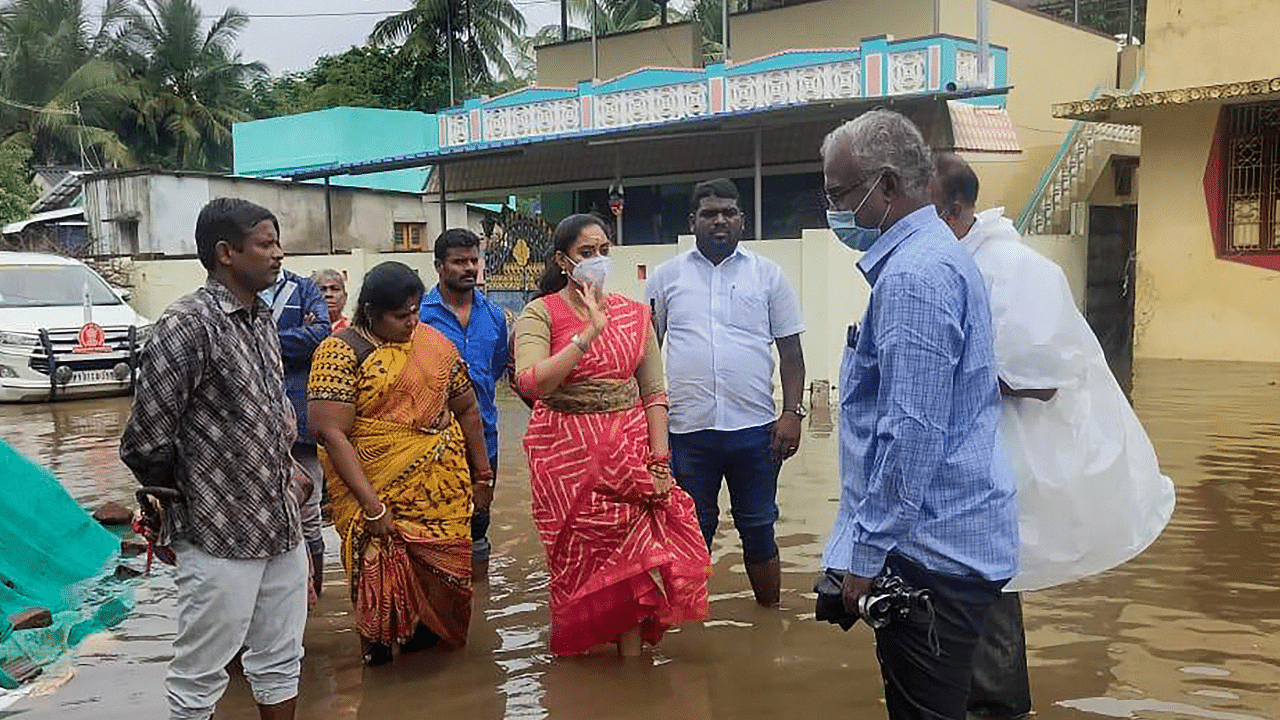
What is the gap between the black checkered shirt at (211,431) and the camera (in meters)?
2.93

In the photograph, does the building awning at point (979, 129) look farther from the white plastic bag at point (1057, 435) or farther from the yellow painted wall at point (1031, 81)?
the white plastic bag at point (1057, 435)

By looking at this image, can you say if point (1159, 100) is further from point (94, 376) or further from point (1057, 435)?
point (94, 376)

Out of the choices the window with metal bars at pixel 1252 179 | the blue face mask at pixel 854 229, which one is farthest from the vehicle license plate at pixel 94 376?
the window with metal bars at pixel 1252 179

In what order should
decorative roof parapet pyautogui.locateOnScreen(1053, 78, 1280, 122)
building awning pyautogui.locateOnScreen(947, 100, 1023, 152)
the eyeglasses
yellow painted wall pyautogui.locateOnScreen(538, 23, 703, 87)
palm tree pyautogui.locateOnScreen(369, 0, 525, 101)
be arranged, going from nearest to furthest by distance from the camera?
the eyeglasses < decorative roof parapet pyautogui.locateOnScreen(1053, 78, 1280, 122) < building awning pyautogui.locateOnScreen(947, 100, 1023, 152) < yellow painted wall pyautogui.locateOnScreen(538, 23, 703, 87) < palm tree pyautogui.locateOnScreen(369, 0, 525, 101)

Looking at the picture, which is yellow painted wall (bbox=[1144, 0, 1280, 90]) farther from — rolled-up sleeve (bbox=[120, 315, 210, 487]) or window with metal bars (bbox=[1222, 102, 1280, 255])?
rolled-up sleeve (bbox=[120, 315, 210, 487])

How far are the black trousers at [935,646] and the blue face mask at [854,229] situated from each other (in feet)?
2.35

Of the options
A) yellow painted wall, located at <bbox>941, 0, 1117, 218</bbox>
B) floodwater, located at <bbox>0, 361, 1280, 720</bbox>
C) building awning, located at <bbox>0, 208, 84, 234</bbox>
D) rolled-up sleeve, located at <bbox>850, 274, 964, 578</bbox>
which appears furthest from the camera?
building awning, located at <bbox>0, 208, 84, 234</bbox>

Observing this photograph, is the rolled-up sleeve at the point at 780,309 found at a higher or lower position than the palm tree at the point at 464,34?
lower

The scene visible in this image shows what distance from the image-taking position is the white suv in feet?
43.4

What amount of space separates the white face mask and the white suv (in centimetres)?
1038

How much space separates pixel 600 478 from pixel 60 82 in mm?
32437

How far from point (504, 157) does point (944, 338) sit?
694 inches

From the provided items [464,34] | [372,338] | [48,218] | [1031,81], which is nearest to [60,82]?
[48,218]

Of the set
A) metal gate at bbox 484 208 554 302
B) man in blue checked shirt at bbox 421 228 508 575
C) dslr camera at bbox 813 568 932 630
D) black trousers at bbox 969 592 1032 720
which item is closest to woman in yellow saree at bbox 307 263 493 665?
man in blue checked shirt at bbox 421 228 508 575
